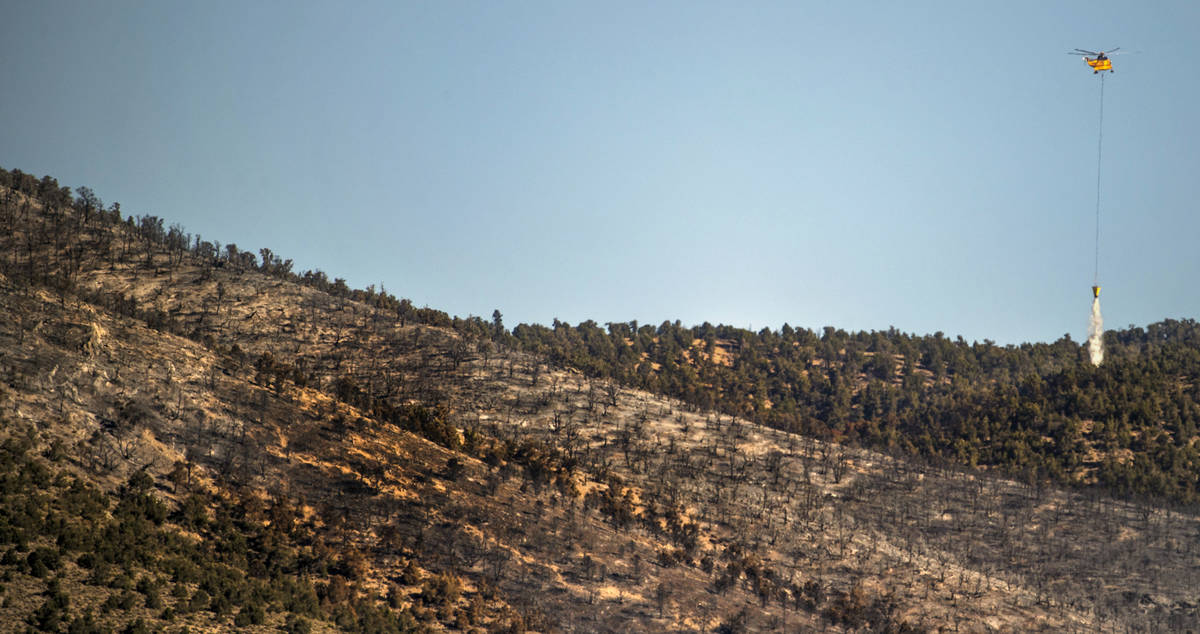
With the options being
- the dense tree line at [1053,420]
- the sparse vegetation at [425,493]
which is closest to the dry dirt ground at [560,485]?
the sparse vegetation at [425,493]

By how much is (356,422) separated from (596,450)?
26.0m

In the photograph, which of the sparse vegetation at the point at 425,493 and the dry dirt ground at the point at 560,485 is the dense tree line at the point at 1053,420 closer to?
the sparse vegetation at the point at 425,493

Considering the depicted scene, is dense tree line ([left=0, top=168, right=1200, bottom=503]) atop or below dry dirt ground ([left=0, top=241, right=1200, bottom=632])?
atop

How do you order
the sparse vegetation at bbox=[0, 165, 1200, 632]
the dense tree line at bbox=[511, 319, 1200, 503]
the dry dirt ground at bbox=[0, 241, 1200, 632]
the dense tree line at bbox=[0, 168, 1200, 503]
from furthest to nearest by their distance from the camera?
the dense tree line at bbox=[511, 319, 1200, 503] → the dense tree line at bbox=[0, 168, 1200, 503] → the dry dirt ground at bbox=[0, 241, 1200, 632] → the sparse vegetation at bbox=[0, 165, 1200, 632]

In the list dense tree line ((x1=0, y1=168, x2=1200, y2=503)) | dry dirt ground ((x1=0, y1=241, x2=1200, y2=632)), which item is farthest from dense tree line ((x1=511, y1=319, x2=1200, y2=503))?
dry dirt ground ((x1=0, y1=241, x2=1200, y2=632))

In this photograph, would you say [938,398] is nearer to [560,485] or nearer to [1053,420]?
[1053,420]

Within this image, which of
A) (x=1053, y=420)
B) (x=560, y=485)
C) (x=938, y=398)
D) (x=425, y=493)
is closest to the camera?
(x=425, y=493)

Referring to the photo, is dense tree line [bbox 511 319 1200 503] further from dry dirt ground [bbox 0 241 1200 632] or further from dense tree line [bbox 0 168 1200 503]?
dry dirt ground [bbox 0 241 1200 632]

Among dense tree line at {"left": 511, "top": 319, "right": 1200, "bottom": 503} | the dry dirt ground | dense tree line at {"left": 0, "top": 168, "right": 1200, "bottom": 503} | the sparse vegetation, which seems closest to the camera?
the sparse vegetation

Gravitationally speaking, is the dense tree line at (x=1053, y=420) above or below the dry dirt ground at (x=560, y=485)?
above

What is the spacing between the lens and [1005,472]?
143375 mm

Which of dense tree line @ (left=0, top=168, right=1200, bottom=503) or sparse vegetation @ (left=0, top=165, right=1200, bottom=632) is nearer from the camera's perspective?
sparse vegetation @ (left=0, top=165, right=1200, bottom=632)

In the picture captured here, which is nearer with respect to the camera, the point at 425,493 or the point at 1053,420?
the point at 425,493

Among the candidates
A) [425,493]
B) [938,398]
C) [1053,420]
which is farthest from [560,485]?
[938,398]
